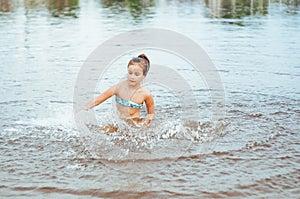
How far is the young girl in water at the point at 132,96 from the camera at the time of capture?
529cm

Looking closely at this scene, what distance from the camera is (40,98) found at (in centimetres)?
672

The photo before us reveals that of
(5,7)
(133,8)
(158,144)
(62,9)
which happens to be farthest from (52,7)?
(158,144)

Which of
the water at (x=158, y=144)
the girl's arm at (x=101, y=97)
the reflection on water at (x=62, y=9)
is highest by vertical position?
the girl's arm at (x=101, y=97)

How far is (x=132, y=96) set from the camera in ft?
17.8

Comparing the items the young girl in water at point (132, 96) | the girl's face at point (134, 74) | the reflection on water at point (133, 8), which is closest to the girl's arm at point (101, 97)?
the young girl in water at point (132, 96)

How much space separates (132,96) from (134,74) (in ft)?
0.96

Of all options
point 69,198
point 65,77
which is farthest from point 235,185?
point 65,77

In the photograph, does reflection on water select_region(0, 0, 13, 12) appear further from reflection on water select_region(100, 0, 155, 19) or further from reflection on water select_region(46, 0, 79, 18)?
reflection on water select_region(100, 0, 155, 19)

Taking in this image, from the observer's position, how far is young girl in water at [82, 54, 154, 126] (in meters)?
5.29

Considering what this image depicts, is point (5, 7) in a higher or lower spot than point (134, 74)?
lower

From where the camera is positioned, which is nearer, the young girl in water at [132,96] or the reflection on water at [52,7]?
the young girl in water at [132,96]

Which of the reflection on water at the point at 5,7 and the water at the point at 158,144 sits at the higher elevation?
the reflection on water at the point at 5,7

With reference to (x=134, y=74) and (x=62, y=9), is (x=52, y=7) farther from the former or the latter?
(x=134, y=74)

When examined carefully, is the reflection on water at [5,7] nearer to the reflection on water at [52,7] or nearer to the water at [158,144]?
the reflection on water at [52,7]
